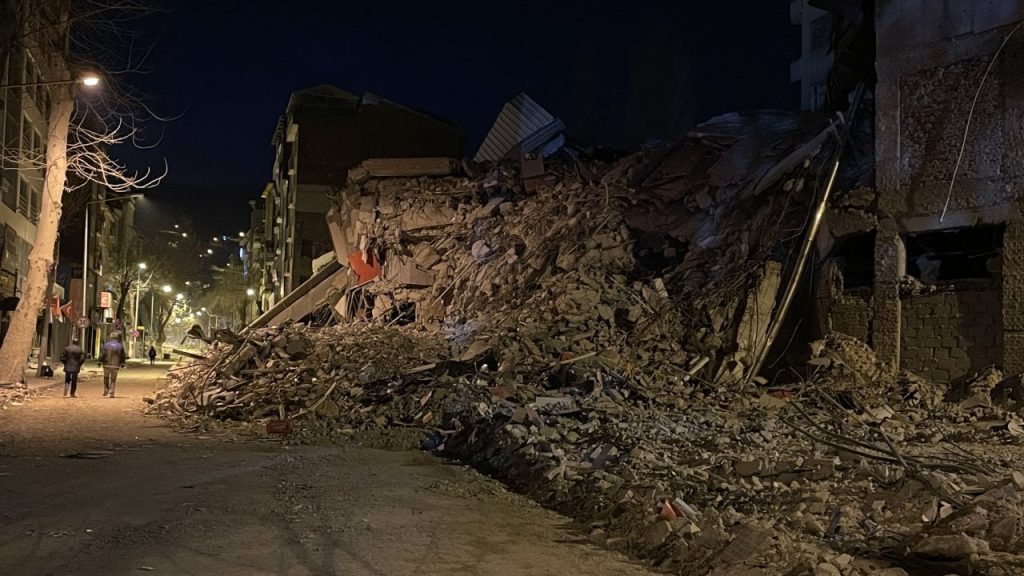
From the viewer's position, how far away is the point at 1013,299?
12.6 metres

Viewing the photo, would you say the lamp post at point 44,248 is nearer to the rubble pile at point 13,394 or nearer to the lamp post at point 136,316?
the rubble pile at point 13,394

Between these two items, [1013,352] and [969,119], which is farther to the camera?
[969,119]

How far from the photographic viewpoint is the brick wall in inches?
510

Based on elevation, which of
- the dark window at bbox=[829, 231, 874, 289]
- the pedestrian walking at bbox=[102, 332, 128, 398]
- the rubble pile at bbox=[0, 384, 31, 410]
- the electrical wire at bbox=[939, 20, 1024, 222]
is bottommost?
the rubble pile at bbox=[0, 384, 31, 410]

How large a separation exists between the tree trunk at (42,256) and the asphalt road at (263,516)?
9.47 meters

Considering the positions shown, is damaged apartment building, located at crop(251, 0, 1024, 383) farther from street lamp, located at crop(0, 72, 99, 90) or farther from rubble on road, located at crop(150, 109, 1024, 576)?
street lamp, located at crop(0, 72, 99, 90)

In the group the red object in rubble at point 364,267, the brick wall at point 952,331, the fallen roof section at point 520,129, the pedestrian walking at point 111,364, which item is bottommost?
the pedestrian walking at point 111,364

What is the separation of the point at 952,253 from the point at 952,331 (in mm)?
1655

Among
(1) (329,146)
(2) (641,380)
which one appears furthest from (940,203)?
(1) (329,146)

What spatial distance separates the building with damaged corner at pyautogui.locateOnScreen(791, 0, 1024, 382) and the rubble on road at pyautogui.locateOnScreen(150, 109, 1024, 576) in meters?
0.75

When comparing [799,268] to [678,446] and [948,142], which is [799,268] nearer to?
[948,142]

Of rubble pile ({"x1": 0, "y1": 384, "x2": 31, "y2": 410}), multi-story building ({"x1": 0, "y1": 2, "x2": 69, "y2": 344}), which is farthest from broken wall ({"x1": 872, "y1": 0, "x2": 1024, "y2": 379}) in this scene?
multi-story building ({"x1": 0, "y1": 2, "x2": 69, "y2": 344})

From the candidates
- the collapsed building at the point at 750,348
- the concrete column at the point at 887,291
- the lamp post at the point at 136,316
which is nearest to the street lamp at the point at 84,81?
the collapsed building at the point at 750,348

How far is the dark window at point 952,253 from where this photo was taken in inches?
546
